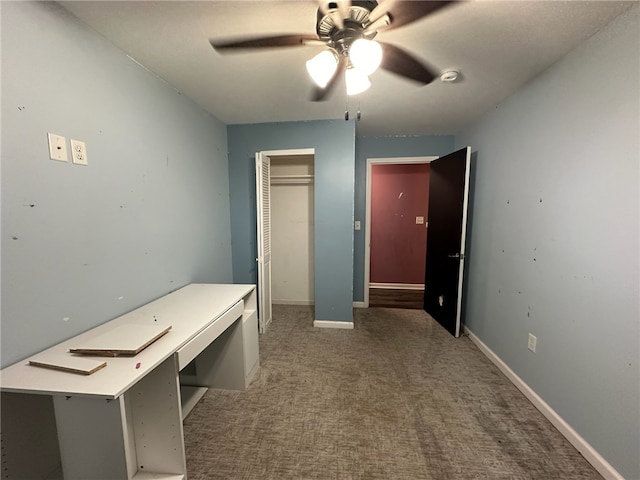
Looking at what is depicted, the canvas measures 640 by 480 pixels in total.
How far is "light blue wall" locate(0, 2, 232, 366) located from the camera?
1104 mm

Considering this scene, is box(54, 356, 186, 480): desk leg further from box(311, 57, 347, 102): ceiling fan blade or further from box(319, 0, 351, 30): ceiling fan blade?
box(311, 57, 347, 102): ceiling fan blade

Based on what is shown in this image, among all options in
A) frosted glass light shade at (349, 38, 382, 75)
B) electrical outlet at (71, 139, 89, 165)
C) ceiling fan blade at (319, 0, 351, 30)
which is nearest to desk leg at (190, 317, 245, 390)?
electrical outlet at (71, 139, 89, 165)

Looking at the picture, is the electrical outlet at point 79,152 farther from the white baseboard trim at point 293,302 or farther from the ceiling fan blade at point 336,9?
the white baseboard trim at point 293,302

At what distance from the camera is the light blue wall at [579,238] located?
4.10ft

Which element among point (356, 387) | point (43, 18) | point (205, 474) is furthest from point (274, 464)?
point (43, 18)

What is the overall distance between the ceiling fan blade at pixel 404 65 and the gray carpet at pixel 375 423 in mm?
2336

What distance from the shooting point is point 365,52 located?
1107 millimetres

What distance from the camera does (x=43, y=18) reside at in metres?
1.20

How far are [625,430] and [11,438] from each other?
2.86 meters

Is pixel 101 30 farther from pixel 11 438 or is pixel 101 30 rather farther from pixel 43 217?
pixel 11 438

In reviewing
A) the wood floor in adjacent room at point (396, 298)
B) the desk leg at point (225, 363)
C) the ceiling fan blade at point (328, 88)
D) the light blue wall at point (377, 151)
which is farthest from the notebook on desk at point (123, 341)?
the wood floor in adjacent room at point (396, 298)

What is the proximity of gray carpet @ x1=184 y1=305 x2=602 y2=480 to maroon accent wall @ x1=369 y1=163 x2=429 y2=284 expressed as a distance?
2.14m

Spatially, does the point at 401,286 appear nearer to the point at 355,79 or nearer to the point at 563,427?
the point at 563,427

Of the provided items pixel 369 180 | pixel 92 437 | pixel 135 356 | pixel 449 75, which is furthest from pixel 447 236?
pixel 92 437
